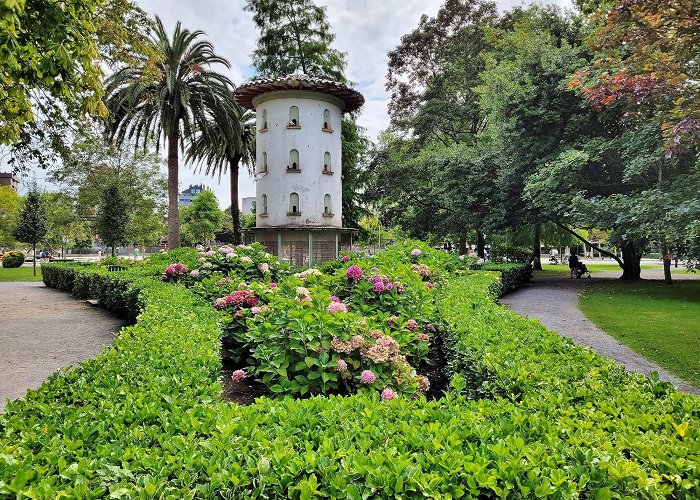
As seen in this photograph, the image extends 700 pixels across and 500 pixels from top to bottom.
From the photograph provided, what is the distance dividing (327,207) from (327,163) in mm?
2169

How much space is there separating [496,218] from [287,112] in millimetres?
11175

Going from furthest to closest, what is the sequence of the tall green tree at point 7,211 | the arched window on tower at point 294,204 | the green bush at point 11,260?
the tall green tree at point 7,211
the green bush at point 11,260
the arched window on tower at point 294,204

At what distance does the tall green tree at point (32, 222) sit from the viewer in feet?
102

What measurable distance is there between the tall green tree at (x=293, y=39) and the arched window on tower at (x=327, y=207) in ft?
34.4

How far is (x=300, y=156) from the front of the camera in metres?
19.9

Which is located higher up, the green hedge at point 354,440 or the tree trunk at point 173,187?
the tree trunk at point 173,187

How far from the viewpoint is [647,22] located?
668 cm

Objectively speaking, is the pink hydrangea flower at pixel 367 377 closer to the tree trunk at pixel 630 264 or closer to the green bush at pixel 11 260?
the tree trunk at pixel 630 264

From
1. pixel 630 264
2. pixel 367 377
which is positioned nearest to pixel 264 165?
pixel 367 377

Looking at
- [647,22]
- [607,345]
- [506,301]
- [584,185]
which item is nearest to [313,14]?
[584,185]

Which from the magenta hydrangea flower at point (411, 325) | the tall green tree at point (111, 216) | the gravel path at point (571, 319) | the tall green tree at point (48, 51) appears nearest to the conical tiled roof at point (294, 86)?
the gravel path at point (571, 319)

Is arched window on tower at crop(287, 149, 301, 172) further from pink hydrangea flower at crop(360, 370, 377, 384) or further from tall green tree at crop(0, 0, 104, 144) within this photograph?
pink hydrangea flower at crop(360, 370, 377, 384)

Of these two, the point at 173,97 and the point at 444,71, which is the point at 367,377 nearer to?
the point at 173,97

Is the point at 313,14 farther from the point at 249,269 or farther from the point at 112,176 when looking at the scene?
the point at 249,269
